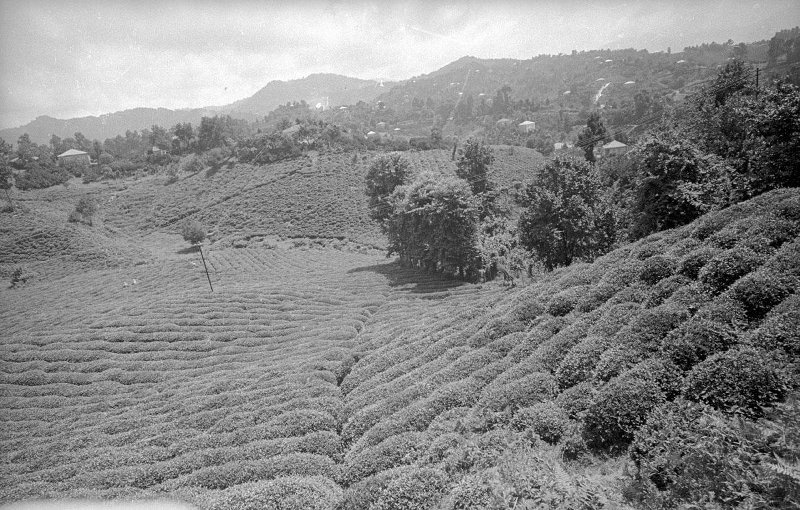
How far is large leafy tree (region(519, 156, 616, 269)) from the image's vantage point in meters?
30.6

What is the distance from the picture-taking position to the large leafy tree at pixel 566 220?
100 feet

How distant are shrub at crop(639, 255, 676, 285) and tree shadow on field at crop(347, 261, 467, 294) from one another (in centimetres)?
2373

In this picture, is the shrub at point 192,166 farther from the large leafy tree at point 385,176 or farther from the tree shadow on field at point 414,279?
the tree shadow on field at point 414,279

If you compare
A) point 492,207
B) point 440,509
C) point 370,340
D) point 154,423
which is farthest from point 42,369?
point 492,207

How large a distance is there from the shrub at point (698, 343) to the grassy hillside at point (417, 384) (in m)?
0.04

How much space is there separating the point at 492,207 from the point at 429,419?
171 feet

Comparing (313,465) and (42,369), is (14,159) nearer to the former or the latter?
(42,369)

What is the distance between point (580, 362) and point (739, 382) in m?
3.78

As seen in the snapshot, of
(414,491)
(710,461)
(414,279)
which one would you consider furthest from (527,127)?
(414,491)

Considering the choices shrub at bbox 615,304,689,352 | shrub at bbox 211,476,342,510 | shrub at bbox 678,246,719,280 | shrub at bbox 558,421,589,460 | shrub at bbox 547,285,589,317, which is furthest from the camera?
shrub at bbox 547,285,589,317

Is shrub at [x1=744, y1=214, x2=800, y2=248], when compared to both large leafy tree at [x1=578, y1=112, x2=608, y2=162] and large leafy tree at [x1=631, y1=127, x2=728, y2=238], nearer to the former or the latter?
large leafy tree at [x1=631, y1=127, x2=728, y2=238]

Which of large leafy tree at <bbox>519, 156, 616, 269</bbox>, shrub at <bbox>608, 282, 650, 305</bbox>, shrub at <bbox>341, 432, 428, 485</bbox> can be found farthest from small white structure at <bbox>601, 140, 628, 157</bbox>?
shrub at <bbox>341, 432, 428, 485</bbox>

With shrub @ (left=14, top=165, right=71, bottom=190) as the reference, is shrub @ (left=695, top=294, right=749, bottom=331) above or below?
below

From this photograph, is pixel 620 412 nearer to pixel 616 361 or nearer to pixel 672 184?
pixel 616 361
